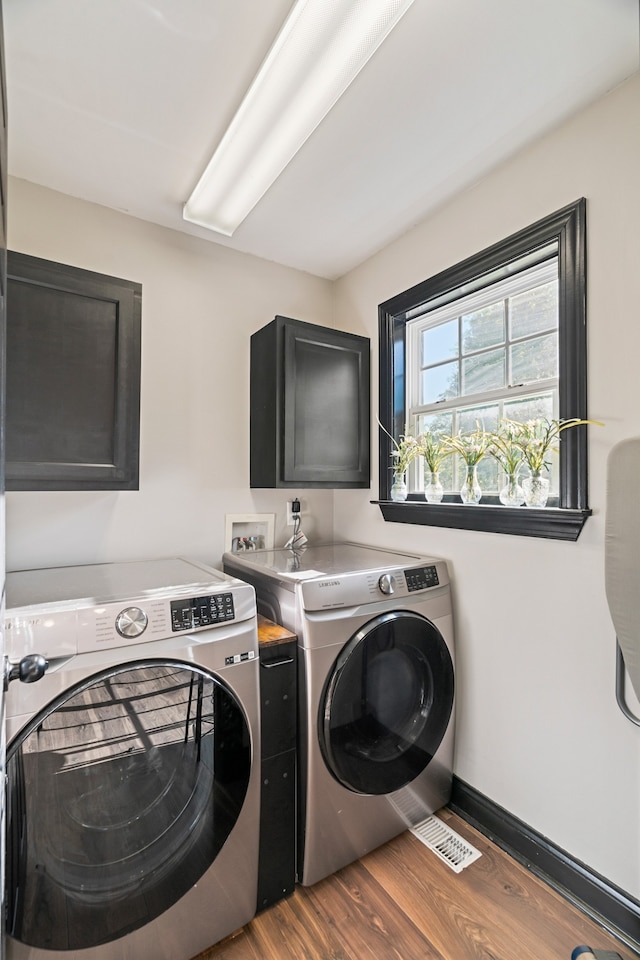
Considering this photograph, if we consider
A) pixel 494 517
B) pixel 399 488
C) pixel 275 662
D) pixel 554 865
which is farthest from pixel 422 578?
pixel 554 865

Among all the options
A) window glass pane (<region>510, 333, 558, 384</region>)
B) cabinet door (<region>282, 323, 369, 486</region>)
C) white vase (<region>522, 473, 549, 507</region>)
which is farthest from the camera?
cabinet door (<region>282, 323, 369, 486</region>)

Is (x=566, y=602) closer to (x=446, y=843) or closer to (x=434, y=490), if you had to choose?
(x=434, y=490)

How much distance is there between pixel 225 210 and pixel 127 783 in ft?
6.75

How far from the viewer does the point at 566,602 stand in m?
1.52

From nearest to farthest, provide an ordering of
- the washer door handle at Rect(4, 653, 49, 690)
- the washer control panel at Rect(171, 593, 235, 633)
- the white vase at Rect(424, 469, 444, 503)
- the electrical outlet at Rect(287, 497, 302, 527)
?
the washer door handle at Rect(4, 653, 49, 690) → the washer control panel at Rect(171, 593, 235, 633) → the white vase at Rect(424, 469, 444, 503) → the electrical outlet at Rect(287, 497, 302, 527)

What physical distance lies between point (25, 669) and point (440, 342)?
2020mm

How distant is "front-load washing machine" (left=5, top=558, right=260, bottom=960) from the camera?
1.06 metres

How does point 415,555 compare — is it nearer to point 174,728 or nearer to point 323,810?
point 323,810

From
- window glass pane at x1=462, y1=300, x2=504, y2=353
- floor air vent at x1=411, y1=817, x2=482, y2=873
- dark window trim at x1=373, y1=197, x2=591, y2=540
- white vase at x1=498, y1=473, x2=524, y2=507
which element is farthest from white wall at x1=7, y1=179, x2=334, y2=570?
floor air vent at x1=411, y1=817, x2=482, y2=873

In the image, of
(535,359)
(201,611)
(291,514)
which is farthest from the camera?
(291,514)

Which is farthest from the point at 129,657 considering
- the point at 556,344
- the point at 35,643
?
the point at 556,344

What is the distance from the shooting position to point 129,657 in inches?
46.3

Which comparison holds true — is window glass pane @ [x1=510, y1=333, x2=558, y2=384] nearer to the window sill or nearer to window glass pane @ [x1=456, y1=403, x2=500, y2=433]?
window glass pane @ [x1=456, y1=403, x2=500, y2=433]

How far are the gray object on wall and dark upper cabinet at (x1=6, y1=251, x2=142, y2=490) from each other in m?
1.51
